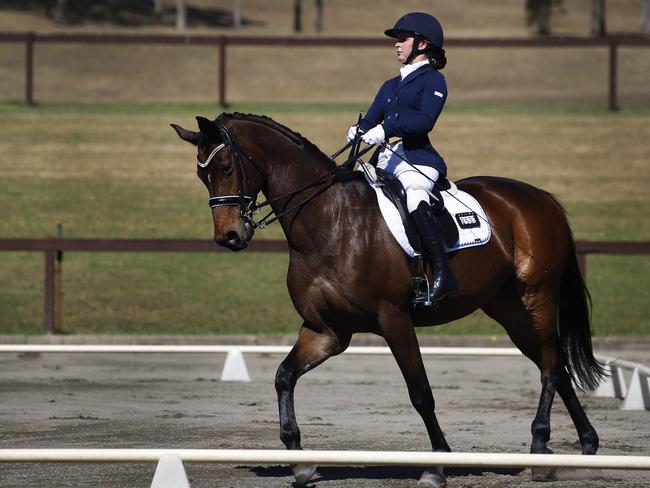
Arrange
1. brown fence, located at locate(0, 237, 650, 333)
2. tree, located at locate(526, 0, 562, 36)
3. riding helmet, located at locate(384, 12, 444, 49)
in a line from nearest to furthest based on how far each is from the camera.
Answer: riding helmet, located at locate(384, 12, 444, 49), brown fence, located at locate(0, 237, 650, 333), tree, located at locate(526, 0, 562, 36)

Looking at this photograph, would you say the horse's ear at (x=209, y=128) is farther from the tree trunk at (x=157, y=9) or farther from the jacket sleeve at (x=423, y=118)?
the tree trunk at (x=157, y=9)

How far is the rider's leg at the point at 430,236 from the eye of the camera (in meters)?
7.92

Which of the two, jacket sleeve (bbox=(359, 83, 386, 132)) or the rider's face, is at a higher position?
the rider's face

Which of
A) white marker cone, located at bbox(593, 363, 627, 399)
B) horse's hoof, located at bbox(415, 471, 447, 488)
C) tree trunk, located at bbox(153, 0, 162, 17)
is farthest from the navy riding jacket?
tree trunk, located at bbox(153, 0, 162, 17)

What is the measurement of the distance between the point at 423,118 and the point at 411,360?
1.61 metres

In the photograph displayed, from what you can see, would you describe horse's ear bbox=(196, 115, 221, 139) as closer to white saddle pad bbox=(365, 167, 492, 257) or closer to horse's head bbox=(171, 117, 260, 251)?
horse's head bbox=(171, 117, 260, 251)

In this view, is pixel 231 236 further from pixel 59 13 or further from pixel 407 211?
pixel 59 13

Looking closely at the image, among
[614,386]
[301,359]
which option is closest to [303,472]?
[301,359]

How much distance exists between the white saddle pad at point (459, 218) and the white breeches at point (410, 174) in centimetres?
15

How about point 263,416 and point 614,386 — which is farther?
point 614,386

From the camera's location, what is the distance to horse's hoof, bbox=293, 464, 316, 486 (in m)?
7.55

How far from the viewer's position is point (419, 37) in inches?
324

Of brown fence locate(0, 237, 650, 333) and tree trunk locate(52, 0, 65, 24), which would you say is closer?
brown fence locate(0, 237, 650, 333)

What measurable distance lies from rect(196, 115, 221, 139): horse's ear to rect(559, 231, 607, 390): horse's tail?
3.16 meters
